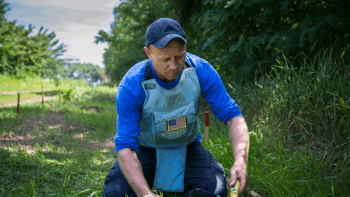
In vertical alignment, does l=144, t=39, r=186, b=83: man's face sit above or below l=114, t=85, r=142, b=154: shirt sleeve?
above

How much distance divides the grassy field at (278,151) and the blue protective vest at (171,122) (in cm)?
63

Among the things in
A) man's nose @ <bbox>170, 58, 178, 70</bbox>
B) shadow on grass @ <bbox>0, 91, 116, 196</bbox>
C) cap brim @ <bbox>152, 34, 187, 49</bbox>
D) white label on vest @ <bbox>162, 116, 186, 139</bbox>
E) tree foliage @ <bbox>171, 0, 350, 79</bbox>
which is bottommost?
shadow on grass @ <bbox>0, 91, 116, 196</bbox>

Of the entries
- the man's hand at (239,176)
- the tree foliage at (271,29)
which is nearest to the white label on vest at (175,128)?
the man's hand at (239,176)

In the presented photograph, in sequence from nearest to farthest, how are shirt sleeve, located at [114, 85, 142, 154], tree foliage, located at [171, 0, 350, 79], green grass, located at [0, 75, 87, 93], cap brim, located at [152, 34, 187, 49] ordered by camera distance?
1. cap brim, located at [152, 34, 187, 49]
2. shirt sleeve, located at [114, 85, 142, 154]
3. tree foliage, located at [171, 0, 350, 79]
4. green grass, located at [0, 75, 87, 93]

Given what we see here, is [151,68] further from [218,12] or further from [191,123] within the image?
[218,12]

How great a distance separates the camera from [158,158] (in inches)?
96.1

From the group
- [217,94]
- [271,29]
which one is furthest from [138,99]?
[271,29]

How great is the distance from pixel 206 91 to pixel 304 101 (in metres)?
1.16

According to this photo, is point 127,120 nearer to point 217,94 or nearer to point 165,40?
point 165,40

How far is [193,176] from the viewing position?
244cm

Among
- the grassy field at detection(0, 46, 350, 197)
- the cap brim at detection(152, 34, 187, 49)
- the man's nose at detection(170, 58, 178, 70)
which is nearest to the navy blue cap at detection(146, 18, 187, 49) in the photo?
the cap brim at detection(152, 34, 187, 49)

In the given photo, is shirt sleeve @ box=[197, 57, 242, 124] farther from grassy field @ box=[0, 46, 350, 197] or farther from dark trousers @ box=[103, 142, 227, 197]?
grassy field @ box=[0, 46, 350, 197]

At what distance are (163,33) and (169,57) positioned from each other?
18 centimetres

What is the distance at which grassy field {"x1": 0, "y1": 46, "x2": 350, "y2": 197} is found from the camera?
2238 millimetres
